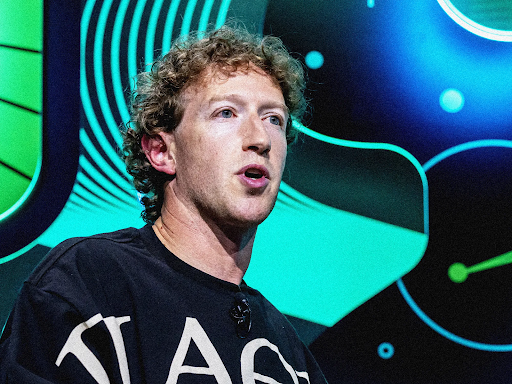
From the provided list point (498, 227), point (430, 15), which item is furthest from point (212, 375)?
point (430, 15)

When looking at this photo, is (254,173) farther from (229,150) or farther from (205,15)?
(205,15)

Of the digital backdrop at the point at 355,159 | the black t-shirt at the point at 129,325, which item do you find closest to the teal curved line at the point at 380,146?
the digital backdrop at the point at 355,159

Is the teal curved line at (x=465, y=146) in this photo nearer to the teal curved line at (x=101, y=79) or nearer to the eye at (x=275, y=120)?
the eye at (x=275, y=120)

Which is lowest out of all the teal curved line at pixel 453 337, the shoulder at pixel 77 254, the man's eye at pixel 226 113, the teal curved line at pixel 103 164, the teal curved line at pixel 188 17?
the teal curved line at pixel 453 337

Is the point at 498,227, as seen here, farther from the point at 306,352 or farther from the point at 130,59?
the point at 130,59

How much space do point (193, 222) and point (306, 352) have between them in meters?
0.53

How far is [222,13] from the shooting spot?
2010mm

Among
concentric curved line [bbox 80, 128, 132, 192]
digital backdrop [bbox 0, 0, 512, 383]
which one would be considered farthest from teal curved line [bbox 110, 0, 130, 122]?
concentric curved line [bbox 80, 128, 132, 192]

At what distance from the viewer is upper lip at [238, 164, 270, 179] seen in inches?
52.0

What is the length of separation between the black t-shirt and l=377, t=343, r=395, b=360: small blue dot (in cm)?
64

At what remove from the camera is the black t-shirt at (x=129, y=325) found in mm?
983

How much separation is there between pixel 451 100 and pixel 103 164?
1254mm

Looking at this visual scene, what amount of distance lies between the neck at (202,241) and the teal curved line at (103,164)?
1.78ft

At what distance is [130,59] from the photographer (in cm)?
194
